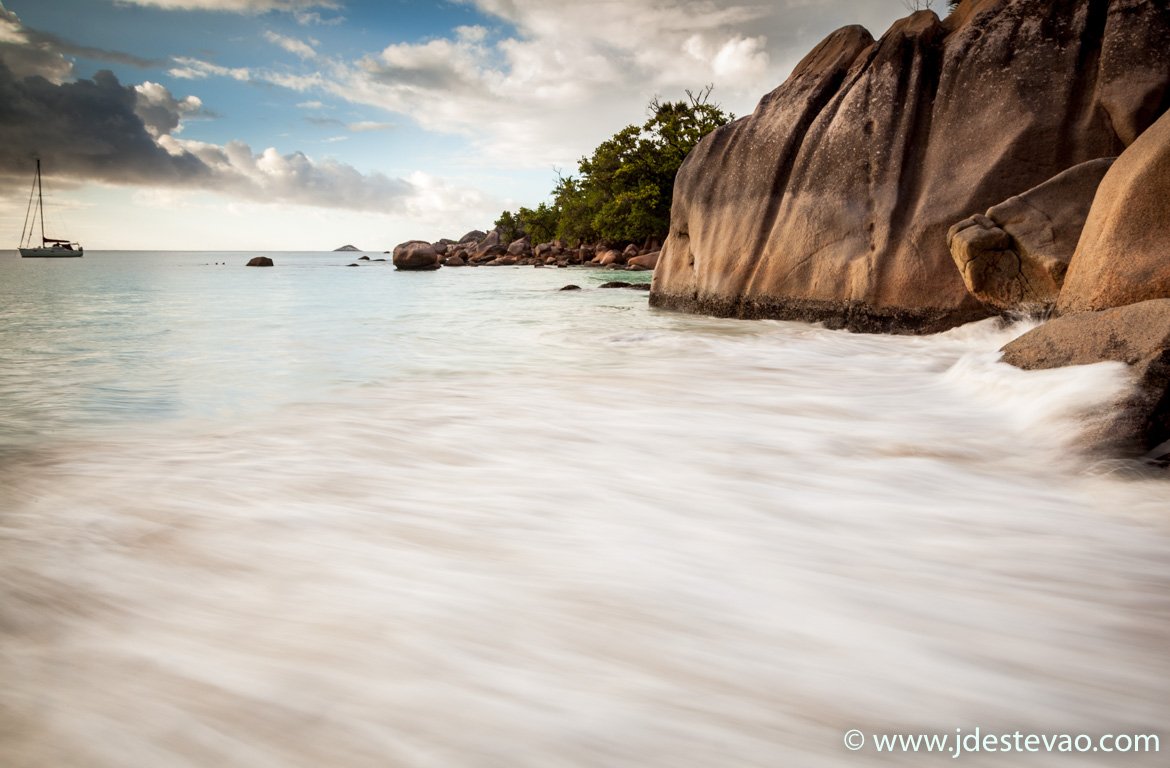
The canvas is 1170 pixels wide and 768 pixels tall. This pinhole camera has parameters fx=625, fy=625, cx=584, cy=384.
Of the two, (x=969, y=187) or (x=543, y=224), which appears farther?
(x=543, y=224)

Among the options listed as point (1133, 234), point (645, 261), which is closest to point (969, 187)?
point (1133, 234)

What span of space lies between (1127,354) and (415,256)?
35.3 metres

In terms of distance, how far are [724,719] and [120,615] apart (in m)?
1.41

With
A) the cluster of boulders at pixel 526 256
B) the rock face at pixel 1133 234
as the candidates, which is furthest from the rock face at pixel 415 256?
the rock face at pixel 1133 234

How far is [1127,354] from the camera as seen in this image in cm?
281

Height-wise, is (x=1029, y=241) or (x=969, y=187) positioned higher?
(x=969, y=187)

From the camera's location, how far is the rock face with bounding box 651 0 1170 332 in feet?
18.7

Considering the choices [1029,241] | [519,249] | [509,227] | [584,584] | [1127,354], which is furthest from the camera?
[509,227]

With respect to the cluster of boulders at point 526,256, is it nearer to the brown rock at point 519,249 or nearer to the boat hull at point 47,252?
the brown rock at point 519,249

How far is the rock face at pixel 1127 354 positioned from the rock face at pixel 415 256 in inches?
1355

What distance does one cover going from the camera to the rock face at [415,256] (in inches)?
1385

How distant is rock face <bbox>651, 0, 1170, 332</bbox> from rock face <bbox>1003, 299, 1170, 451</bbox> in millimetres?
2645

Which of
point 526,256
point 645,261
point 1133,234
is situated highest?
point 526,256

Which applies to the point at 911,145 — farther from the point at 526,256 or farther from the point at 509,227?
the point at 509,227
